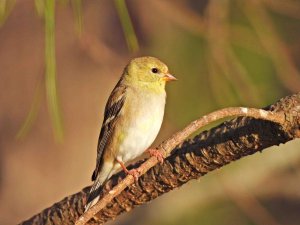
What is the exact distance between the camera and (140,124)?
4.33 meters

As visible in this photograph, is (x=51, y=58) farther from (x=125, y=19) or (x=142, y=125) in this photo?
(x=142, y=125)

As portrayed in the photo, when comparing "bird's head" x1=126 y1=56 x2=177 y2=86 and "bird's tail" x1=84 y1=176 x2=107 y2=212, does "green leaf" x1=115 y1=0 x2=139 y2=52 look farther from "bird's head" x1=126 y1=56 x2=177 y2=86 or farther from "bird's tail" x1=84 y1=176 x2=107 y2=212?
"bird's head" x1=126 y1=56 x2=177 y2=86

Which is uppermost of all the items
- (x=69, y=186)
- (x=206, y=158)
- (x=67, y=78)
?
(x=67, y=78)

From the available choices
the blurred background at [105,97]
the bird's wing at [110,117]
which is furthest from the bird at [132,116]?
the blurred background at [105,97]

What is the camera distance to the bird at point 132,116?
14.2 ft

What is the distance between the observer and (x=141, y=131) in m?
4.31

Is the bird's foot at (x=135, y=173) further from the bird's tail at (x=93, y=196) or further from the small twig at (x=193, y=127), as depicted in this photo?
the bird's tail at (x=93, y=196)

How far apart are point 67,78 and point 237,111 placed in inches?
152

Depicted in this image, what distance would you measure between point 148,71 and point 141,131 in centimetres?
45

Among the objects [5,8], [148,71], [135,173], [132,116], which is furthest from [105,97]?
[5,8]

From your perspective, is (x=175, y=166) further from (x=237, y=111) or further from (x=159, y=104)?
(x=159, y=104)

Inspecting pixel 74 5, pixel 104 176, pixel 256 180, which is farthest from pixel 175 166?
pixel 256 180

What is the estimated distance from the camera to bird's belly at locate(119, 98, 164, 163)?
4293mm

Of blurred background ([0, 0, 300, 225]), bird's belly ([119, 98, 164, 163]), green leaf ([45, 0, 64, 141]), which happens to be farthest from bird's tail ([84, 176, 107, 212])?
blurred background ([0, 0, 300, 225])
